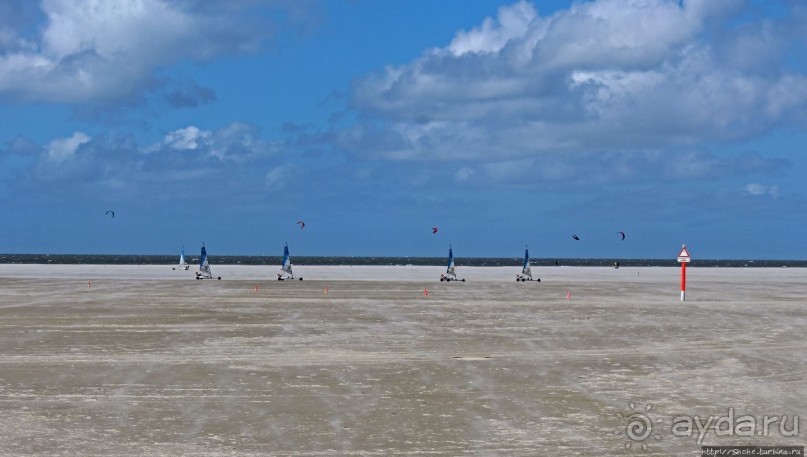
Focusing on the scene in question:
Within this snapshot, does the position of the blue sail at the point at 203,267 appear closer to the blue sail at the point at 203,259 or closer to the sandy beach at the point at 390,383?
the blue sail at the point at 203,259

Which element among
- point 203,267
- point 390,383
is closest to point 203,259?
point 203,267

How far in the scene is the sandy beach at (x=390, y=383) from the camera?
11102 millimetres

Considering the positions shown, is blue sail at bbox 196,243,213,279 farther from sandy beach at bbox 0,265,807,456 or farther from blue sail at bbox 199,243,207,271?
sandy beach at bbox 0,265,807,456

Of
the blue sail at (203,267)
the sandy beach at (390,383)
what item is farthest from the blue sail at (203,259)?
the sandy beach at (390,383)

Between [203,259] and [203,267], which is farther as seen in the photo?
[203,267]

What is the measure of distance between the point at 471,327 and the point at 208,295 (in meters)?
22.3

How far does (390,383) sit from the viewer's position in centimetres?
1573

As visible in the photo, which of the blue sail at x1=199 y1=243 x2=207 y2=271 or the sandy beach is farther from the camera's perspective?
the blue sail at x1=199 y1=243 x2=207 y2=271

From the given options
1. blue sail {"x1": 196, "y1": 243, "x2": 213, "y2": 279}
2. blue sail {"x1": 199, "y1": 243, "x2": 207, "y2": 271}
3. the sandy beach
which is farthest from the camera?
blue sail {"x1": 196, "y1": 243, "x2": 213, "y2": 279}

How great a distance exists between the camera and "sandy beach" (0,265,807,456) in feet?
36.4

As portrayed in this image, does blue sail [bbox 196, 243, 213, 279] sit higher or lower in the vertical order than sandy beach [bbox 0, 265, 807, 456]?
higher

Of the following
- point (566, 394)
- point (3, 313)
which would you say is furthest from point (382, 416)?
point (3, 313)

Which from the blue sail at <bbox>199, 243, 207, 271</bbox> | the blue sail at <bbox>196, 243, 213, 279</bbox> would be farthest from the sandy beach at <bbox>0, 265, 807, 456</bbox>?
the blue sail at <bbox>196, 243, 213, 279</bbox>

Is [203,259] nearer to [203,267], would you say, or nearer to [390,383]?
[203,267]
